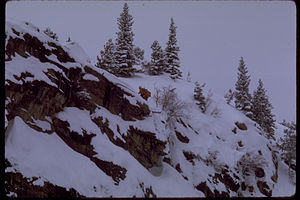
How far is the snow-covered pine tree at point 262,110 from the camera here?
29.4 metres

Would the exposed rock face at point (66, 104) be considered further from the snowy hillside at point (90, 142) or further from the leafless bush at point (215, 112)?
the leafless bush at point (215, 112)

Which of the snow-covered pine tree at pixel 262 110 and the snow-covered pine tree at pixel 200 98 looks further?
the snow-covered pine tree at pixel 262 110

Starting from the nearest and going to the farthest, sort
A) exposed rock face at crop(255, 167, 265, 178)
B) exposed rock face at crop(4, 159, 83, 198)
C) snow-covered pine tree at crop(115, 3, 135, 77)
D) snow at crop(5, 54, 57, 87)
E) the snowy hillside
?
1. exposed rock face at crop(4, 159, 83, 198)
2. the snowy hillside
3. snow at crop(5, 54, 57, 87)
4. exposed rock face at crop(255, 167, 265, 178)
5. snow-covered pine tree at crop(115, 3, 135, 77)

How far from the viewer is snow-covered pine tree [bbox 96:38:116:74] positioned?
96.1 ft

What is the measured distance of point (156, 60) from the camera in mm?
34125

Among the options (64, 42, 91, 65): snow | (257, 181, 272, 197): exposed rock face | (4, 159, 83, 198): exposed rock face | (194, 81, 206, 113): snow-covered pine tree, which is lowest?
(257, 181, 272, 197): exposed rock face

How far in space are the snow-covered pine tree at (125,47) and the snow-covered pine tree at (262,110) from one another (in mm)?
19896

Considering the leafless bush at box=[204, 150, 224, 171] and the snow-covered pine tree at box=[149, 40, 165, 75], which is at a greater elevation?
the snow-covered pine tree at box=[149, 40, 165, 75]

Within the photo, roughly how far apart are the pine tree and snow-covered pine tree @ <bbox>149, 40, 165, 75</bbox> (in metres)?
13.2

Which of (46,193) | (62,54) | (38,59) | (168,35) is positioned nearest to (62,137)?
(46,193)

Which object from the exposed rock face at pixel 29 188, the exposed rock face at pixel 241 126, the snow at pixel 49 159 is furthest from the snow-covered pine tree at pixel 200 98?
the exposed rock face at pixel 29 188

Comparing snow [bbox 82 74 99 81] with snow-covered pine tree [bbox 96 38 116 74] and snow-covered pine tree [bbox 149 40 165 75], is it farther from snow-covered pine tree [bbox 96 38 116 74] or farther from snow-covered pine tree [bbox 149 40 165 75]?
snow-covered pine tree [bbox 149 40 165 75]

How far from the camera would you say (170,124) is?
17.8 m

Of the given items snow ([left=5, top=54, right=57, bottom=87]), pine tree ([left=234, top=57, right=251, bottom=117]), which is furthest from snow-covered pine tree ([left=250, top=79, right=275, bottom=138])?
snow ([left=5, top=54, right=57, bottom=87])
